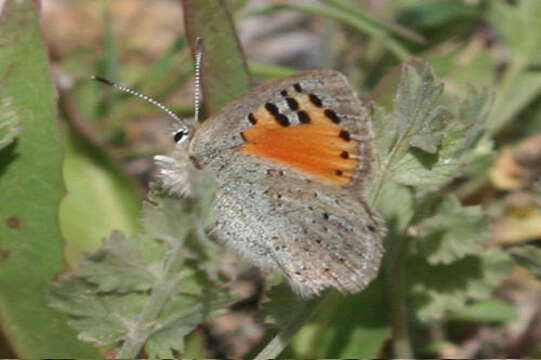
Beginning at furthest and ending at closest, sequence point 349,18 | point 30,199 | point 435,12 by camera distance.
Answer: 1. point 435,12
2. point 349,18
3. point 30,199

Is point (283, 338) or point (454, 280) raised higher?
point (283, 338)

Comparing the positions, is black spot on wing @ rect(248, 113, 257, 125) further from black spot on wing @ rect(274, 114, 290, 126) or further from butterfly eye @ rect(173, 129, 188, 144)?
butterfly eye @ rect(173, 129, 188, 144)

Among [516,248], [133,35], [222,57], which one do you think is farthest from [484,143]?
[133,35]

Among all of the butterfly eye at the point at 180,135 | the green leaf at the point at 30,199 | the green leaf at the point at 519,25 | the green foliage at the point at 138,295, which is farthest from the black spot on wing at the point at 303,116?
the green leaf at the point at 519,25

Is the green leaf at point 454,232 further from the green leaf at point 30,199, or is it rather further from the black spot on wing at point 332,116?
the green leaf at point 30,199

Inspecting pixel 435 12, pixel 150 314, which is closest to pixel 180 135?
pixel 150 314

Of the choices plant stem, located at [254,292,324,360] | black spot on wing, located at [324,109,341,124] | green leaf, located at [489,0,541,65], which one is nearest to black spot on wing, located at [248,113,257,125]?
black spot on wing, located at [324,109,341,124]

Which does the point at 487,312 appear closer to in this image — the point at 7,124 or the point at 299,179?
the point at 299,179
